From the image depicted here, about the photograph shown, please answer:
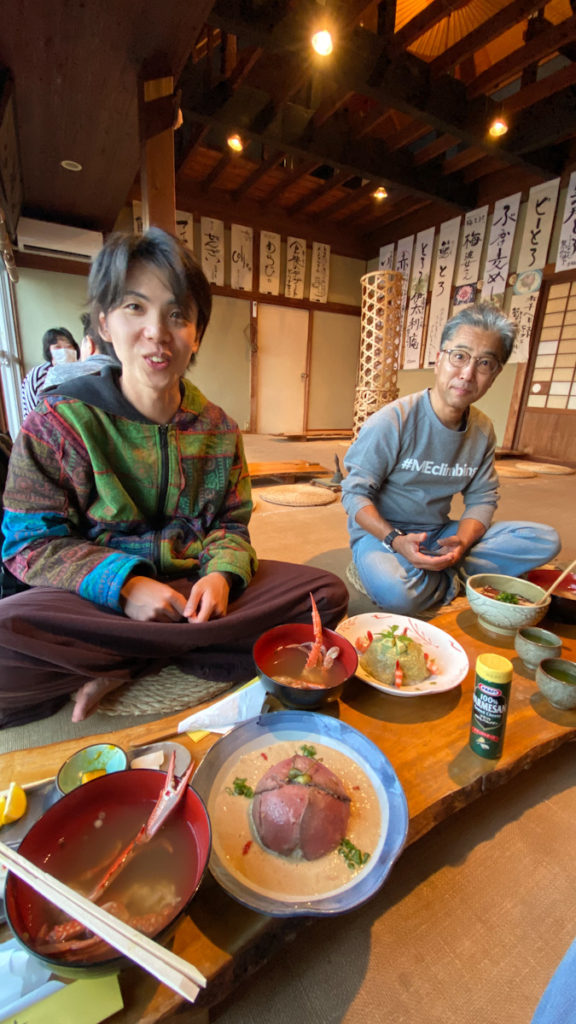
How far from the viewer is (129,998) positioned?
571mm

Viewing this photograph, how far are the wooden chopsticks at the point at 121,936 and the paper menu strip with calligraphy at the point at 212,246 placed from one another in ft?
28.0

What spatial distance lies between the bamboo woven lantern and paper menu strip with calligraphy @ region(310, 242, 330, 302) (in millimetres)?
3387

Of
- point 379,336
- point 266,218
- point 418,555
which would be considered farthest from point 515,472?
point 266,218

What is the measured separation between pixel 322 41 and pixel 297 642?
5.13m

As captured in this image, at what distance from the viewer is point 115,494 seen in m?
1.41

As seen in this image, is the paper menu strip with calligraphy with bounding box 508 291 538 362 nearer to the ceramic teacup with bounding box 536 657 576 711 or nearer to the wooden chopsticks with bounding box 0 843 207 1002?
the ceramic teacup with bounding box 536 657 576 711

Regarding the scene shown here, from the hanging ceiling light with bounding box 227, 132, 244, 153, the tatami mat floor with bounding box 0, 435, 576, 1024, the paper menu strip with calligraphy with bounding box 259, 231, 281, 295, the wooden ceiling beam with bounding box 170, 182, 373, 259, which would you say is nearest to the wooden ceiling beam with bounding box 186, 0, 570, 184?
the hanging ceiling light with bounding box 227, 132, 244, 153

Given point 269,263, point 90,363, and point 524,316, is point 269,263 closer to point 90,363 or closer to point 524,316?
point 524,316

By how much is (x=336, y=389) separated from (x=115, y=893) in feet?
32.7

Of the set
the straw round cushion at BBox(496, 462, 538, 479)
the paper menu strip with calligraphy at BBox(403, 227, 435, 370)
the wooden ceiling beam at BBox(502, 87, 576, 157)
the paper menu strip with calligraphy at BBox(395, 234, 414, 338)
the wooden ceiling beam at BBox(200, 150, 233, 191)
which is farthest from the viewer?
the paper menu strip with calligraphy at BBox(395, 234, 414, 338)

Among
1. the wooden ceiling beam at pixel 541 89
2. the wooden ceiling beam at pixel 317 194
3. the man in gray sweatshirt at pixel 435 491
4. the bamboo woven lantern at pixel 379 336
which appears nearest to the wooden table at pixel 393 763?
the man in gray sweatshirt at pixel 435 491

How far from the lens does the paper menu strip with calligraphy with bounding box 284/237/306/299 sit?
8.55 meters

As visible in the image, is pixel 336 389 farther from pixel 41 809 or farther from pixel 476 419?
pixel 41 809

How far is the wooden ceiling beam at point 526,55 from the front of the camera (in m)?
3.96
